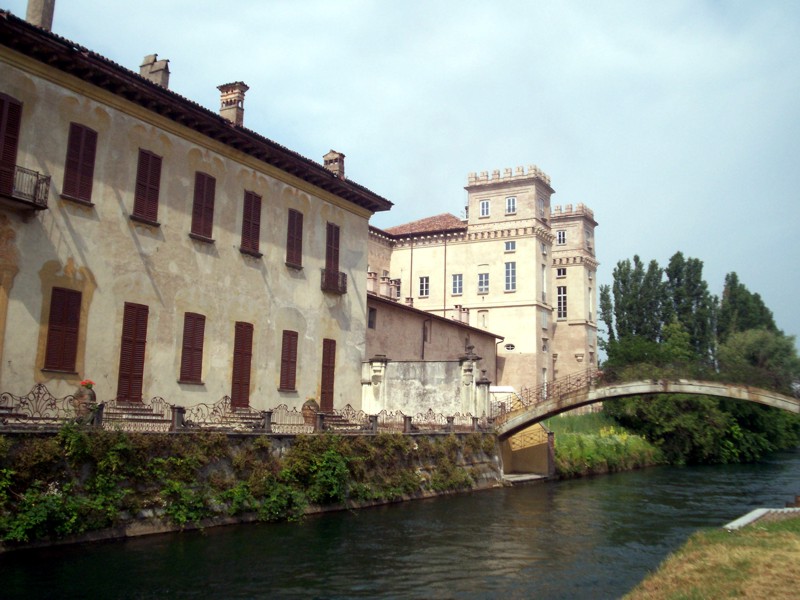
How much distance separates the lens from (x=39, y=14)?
1898 centimetres

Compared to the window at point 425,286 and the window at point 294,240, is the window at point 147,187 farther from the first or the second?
the window at point 425,286

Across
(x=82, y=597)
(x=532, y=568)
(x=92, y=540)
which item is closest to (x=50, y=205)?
(x=92, y=540)

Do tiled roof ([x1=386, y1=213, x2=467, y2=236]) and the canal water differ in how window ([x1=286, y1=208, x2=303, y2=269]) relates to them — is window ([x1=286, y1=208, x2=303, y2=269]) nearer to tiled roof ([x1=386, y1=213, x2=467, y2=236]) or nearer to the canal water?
the canal water

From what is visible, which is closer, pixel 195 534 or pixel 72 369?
pixel 195 534

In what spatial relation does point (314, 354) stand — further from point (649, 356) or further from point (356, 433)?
point (649, 356)

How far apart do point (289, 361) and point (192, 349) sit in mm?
4203

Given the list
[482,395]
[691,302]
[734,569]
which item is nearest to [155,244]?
[482,395]

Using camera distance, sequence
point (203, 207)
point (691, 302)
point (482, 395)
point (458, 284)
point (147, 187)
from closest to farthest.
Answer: point (147, 187), point (203, 207), point (482, 395), point (458, 284), point (691, 302)

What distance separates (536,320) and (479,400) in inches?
812

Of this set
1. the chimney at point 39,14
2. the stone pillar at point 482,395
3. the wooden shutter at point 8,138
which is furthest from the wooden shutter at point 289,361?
the chimney at point 39,14

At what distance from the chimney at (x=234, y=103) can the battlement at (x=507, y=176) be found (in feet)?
98.9

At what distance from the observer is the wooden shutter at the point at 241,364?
22.6 metres

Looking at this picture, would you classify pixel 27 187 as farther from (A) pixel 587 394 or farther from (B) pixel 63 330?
(A) pixel 587 394

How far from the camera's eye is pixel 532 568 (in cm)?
1469
